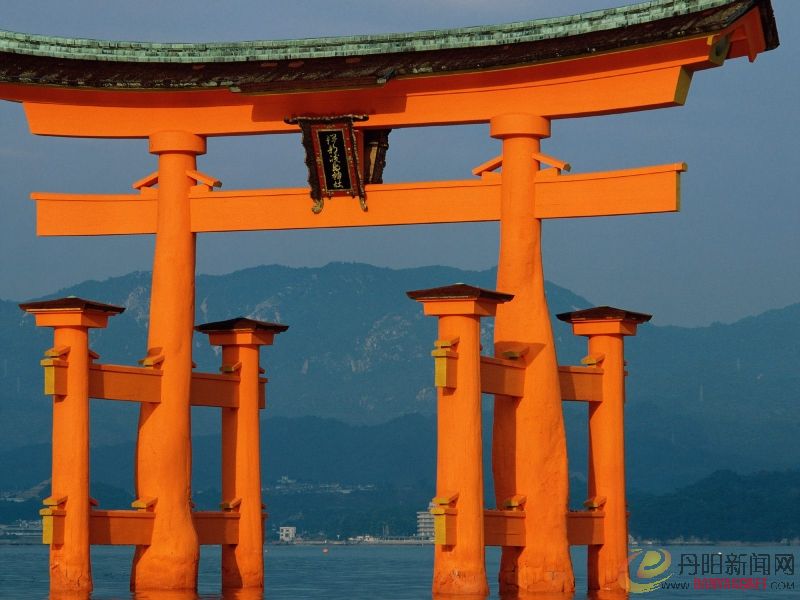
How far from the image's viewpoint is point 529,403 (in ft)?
61.4

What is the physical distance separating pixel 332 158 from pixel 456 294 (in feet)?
9.32

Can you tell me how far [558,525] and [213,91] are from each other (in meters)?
6.44

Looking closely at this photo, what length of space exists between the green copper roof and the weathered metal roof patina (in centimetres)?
1

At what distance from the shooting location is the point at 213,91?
1986 cm

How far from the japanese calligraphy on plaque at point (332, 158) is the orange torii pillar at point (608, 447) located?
10.4 feet

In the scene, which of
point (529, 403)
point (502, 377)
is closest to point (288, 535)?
point (529, 403)

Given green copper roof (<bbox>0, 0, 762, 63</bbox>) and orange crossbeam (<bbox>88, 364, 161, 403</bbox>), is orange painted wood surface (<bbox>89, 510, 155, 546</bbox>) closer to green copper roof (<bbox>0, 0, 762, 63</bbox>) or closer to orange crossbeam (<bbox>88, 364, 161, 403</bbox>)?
orange crossbeam (<bbox>88, 364, 161, 403</bbox>)

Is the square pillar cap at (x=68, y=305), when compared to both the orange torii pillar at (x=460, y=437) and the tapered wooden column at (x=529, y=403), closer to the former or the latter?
the orange torii pillar at (x=460, y=437)

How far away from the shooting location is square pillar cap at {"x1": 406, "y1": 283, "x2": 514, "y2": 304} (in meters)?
17.3

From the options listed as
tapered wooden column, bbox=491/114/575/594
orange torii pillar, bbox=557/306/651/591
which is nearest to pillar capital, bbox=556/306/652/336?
orange torii pillar, bbox=557/306/651/591

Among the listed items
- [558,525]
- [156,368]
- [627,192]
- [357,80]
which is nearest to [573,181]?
[627,192]

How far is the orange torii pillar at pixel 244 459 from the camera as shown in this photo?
2030 centimetres

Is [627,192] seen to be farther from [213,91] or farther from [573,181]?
[213,91]

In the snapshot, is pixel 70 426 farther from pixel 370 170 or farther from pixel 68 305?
pixel 370 170
